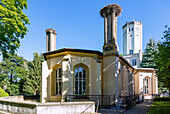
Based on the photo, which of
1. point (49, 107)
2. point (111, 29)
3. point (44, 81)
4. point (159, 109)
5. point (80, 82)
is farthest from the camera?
point (44, 81)

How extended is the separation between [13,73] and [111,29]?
88.5ft

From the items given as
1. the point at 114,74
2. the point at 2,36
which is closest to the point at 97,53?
the point at 114,74

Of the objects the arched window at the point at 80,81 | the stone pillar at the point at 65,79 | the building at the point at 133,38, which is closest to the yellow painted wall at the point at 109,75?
the arched window at the point at 80,81

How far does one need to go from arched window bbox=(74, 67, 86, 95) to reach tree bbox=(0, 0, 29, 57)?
19.8 feet

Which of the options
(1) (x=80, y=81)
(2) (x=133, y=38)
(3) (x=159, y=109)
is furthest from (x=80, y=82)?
(2) (x=133, y=38)

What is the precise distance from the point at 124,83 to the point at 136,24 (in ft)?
143

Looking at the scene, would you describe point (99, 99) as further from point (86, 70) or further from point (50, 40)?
point (50, 40)

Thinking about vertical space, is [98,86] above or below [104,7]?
below

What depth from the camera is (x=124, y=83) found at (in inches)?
707

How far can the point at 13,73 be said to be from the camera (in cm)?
3145

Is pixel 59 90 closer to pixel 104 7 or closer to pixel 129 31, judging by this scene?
pixel 104 7

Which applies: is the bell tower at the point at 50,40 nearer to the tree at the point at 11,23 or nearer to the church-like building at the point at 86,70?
the church-like building at the point at 86,70

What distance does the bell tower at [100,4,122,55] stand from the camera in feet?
44.5

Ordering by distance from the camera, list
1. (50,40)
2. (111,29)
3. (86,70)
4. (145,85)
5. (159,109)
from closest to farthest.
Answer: (159,109) → (86,70) → (111,29) → (50,40) → (145,85)
